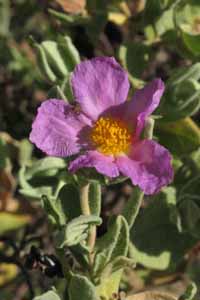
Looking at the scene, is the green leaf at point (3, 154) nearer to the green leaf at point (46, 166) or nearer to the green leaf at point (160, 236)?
the green leaf at point (46, 166)

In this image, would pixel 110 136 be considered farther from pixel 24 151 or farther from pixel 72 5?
pixel 72 5

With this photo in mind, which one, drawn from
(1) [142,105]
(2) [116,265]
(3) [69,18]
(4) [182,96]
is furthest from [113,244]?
(3) [69,18]

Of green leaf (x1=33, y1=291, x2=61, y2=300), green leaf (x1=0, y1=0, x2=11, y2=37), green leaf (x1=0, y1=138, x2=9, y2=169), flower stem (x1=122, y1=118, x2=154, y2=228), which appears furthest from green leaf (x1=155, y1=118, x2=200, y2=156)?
green leaf (x1=0, y1=0, x2=11, y2=37)

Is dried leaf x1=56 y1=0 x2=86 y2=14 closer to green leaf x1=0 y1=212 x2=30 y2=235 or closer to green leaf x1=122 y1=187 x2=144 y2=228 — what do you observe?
green leaf x1=0 y1=212 x2=30 y2=235

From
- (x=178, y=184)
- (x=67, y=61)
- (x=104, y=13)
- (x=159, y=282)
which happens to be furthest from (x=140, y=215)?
(x=104, y=13)

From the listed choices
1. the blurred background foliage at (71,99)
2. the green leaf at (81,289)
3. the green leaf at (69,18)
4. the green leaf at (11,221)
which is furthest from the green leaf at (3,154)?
the green leaf at (81,289)

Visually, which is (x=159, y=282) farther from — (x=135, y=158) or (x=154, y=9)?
(x=154, y=9)
